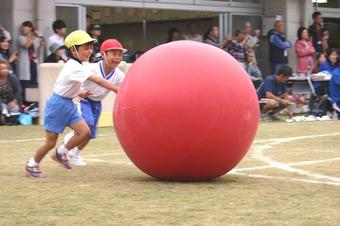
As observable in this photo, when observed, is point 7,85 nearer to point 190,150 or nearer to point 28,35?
point 28,35

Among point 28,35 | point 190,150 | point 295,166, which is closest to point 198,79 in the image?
point 190,150

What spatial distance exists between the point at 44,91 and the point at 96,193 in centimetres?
940

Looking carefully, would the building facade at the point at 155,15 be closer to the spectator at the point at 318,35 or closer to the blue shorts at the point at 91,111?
the spectator at the point at 318,35

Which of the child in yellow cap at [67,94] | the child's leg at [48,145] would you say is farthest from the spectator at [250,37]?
the child's leg at [48,145]

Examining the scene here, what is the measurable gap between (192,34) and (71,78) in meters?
13.6

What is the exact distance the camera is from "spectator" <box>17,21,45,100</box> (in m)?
18.6

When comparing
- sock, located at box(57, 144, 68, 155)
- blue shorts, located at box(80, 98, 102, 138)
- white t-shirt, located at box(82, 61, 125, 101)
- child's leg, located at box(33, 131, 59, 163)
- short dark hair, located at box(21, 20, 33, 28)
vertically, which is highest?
short dark hair, located at box(21, 20, 33, 28)

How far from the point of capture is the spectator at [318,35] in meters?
24.1

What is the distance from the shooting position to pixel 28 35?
18.6m

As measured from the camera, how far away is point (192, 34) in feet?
72.8

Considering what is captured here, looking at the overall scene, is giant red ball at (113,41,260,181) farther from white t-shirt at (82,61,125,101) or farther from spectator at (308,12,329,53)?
spectator at (308,12,329,53)

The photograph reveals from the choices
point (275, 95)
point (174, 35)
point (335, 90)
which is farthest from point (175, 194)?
point (174, 35)

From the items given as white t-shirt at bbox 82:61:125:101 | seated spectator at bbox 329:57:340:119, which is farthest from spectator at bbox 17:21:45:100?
white t-shirt at bbox 82:61:125:101

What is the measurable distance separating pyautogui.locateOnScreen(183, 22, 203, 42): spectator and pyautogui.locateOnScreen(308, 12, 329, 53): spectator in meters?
3.86
